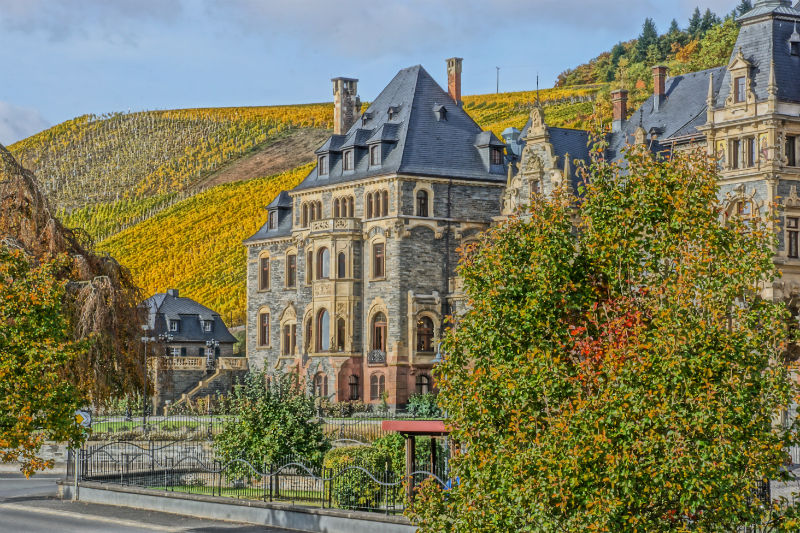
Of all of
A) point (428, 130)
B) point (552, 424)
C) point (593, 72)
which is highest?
point (593, 72)

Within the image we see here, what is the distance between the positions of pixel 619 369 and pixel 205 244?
348 ft

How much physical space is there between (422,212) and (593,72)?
10162 centimetres

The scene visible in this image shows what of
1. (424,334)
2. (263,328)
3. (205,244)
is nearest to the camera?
(424,334)

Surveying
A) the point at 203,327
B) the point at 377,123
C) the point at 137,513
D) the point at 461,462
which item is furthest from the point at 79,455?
the point at 203,327

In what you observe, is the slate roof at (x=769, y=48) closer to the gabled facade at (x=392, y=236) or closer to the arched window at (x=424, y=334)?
the gabled facade at (x=392, y=236)

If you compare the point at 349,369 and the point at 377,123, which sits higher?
the point at 377,123

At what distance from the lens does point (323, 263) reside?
6688cm

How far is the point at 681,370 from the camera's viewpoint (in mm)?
13961

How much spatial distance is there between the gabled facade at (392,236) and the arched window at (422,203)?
0.25 ft

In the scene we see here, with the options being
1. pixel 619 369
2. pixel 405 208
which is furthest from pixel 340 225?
pixel 619 369

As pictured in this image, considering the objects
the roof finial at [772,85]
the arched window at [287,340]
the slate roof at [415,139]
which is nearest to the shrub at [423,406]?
the slate roof at [415,139]

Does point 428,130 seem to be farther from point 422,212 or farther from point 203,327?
point 203,327

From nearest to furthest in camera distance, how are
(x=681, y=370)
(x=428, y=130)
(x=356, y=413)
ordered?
(x=681, y=370) < (x=356, y=413) < (x=428, y=130)

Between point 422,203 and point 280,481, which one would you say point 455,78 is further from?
point 280,481
